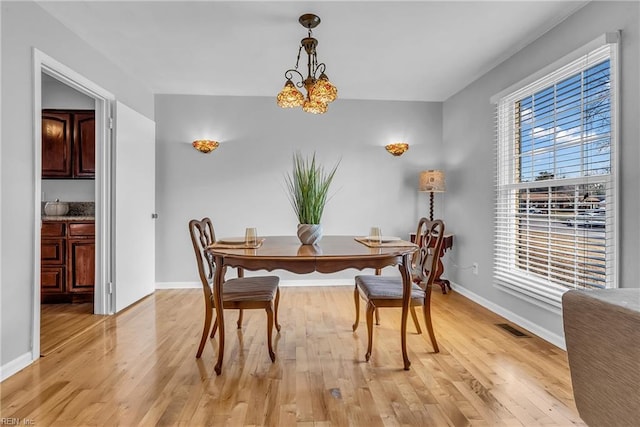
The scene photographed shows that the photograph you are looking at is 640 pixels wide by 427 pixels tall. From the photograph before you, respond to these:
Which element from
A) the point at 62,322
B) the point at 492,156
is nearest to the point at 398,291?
the point at 492,156

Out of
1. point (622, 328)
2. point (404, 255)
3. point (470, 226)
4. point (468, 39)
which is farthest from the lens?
point (470, 226)

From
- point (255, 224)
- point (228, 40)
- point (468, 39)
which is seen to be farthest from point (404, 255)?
point (255, 224)

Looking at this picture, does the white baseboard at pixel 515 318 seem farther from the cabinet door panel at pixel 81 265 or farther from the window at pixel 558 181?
the cabinet door panel at pixel 81 265

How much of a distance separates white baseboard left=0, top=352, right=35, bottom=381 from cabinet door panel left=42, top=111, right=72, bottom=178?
225 centimetres

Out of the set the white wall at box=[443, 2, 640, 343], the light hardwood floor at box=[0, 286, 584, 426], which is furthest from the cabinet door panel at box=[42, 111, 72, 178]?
the white wall at box=[443, 2, 640, 343]

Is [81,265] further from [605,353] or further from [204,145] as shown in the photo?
[605,353]

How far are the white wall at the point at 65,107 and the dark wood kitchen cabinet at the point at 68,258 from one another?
25.0 inches

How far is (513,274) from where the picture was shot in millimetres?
3090

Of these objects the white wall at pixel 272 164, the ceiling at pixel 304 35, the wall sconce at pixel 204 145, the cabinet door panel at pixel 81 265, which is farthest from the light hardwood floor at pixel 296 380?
the ceiling at pixel 304 35

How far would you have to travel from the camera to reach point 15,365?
2.11 m

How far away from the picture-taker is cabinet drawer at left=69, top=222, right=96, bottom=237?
3.52 meters

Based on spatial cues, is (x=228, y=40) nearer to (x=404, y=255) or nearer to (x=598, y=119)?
(x=404, y=255)

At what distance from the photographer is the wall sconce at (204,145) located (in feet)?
13.8

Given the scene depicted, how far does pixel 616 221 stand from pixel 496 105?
1.67m
